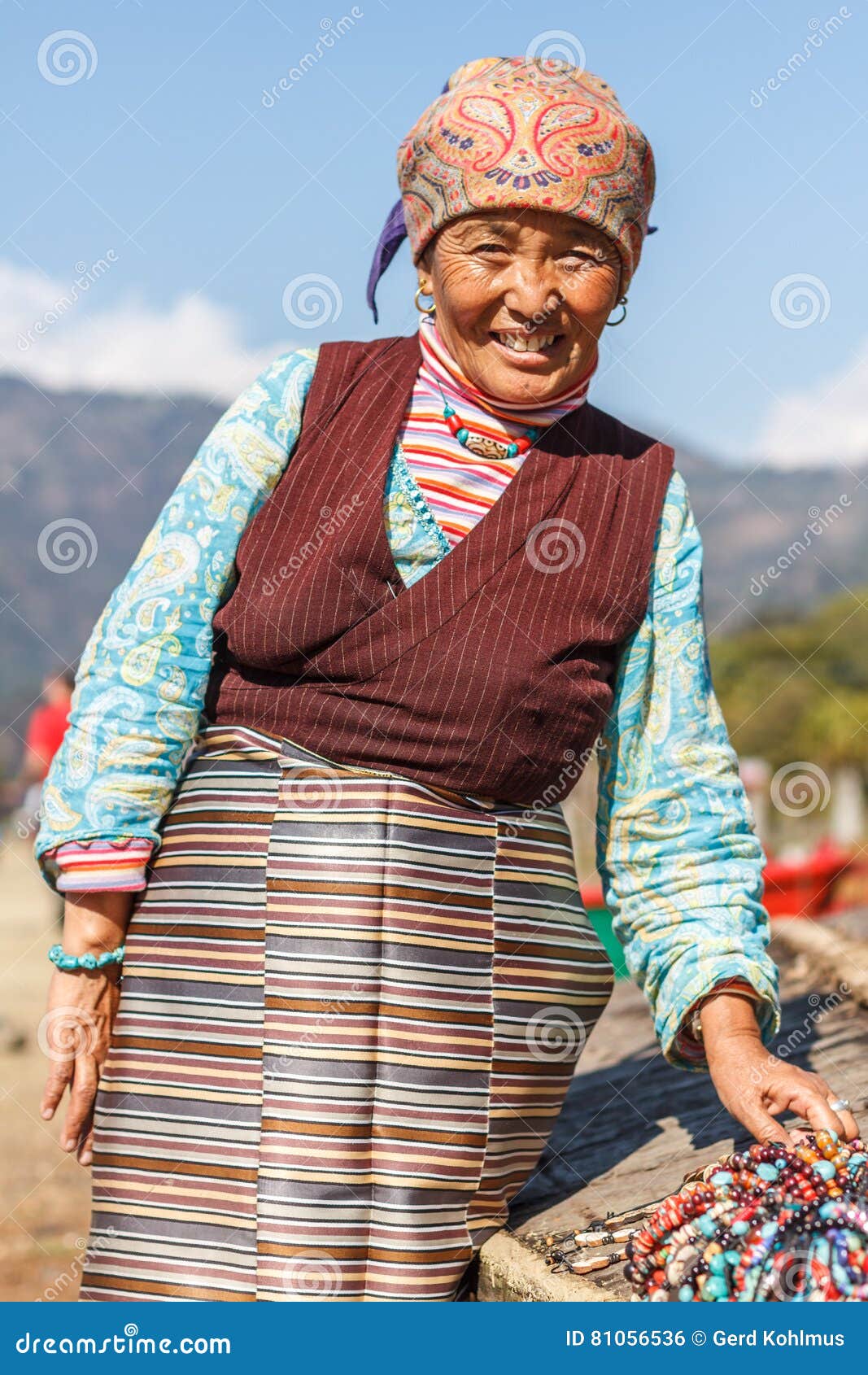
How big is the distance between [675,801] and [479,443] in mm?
718

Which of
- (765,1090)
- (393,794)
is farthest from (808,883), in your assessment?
(393,794)

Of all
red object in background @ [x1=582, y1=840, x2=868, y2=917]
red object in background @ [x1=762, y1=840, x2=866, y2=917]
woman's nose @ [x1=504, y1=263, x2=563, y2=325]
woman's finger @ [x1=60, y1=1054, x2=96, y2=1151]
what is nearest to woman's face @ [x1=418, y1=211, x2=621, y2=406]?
woman's nose @ [x1=504, y1=263, x2=563, y2=325]

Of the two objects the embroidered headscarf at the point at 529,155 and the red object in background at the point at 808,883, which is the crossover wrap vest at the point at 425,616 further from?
the red object in background at the point at 808,883

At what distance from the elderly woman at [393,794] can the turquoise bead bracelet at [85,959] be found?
0.04 ft

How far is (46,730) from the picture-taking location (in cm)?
770

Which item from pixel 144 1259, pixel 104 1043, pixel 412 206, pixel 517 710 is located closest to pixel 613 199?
pixel 412 206

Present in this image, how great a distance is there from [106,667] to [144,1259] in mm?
932

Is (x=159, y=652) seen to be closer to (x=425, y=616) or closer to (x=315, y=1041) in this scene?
(x=425, y=616)

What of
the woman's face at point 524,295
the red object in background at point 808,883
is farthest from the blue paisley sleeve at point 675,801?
the red object in background at point 808,883

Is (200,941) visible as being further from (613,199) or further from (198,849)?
(613,199)

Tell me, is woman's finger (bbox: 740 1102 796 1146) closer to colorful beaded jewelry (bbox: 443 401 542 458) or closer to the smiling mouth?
colorful beaded jewelry (bbox: 443 401 542 458)

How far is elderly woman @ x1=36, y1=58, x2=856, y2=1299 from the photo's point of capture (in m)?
2.10

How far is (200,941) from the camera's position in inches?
86.4

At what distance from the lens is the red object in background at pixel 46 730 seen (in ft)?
25.0
